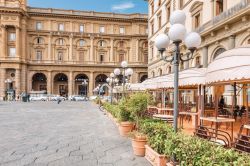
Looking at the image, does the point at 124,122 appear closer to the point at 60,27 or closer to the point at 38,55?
the point at 38,55

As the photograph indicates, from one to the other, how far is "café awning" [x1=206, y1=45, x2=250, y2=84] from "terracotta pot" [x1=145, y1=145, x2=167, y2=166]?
2.55 meters

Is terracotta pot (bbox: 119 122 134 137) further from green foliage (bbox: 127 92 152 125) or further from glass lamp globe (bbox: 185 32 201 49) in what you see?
glass lamp globe (bbox: 185 32 201 49)

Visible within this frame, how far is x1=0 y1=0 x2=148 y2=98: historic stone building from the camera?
187 ft

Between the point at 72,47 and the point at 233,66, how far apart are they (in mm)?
55226

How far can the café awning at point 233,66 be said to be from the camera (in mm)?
6700

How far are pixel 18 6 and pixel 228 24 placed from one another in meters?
Answer: 45.6

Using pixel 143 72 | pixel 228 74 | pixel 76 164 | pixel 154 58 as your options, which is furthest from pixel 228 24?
pixel 143 72

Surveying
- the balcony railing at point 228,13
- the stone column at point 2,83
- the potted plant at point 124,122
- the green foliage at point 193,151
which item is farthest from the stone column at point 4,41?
the green foliage at point 193,151

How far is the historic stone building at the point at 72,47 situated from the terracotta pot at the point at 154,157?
5148 cm

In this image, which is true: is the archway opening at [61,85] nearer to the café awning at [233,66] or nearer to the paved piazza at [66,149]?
the paved piazza at [66,149]

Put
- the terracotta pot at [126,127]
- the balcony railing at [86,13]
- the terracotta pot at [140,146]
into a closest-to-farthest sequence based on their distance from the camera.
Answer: the terracotta pot at [140,146]
the terracotta pot at [126,127]
the balcony railing at [86,13]

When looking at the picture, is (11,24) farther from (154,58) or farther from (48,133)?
(48,133)

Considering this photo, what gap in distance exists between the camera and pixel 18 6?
54.1 m

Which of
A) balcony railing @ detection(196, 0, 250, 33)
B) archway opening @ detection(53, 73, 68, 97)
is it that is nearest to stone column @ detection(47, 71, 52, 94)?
archway opening @ detection(53, 73, 68, 97)
